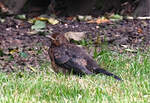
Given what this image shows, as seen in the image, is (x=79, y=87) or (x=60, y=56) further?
(x=60, y=56)

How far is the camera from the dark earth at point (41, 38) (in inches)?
323

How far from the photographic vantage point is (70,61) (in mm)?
7230

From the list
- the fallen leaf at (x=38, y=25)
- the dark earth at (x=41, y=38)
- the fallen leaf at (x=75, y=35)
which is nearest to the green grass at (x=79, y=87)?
the dark earth at (x=41, y=38)

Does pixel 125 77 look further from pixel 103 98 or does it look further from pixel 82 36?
pixel 82 36

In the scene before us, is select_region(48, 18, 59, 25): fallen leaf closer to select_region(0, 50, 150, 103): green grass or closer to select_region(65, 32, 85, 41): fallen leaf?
select_region(65, 32, 85, 41): fallen leaf

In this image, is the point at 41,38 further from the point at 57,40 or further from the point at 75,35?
the point at 57,40

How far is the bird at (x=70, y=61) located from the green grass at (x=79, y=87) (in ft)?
Answer: 0.68

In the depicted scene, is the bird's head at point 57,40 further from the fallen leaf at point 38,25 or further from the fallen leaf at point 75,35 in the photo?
the fallen leaf at point 38,25

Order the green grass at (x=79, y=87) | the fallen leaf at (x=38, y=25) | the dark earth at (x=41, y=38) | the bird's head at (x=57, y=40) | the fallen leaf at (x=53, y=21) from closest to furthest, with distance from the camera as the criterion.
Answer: the green grass at (x=79, y=87)
the bird's head at (x=57, y=40)
the dark earth at (x=41, y=38)
the fallen leaf at (x=38, y=25)
the fallen leaf at (x=53, y=21)

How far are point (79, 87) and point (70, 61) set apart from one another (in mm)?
1391

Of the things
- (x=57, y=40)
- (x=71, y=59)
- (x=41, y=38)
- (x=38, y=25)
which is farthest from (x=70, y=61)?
(x=38, y=25)

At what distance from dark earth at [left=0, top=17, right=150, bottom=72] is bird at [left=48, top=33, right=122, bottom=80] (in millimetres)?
456

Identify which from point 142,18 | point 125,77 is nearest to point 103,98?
point 125,77

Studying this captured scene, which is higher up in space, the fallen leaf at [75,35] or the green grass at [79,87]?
the fallen leaf at [75,35]
